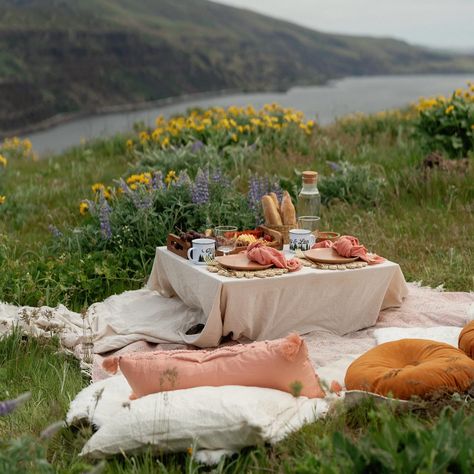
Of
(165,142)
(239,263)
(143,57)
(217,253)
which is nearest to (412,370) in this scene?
(239,263)

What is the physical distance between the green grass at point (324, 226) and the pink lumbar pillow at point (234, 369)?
1.16ft

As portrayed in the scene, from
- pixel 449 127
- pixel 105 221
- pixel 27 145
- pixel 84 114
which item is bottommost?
pixel 84 114

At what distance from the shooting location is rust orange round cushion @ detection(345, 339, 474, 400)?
4.17m

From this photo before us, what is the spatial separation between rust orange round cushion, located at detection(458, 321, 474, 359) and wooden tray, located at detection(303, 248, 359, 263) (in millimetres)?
1129

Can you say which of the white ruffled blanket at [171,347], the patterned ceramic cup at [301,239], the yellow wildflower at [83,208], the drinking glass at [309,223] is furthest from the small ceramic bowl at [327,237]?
the yellow wildflower at [83,208]

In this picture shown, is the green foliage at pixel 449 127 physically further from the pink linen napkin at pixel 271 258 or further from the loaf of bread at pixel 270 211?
the pink linen napkin at pixel 271 258

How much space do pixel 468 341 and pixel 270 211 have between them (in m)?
2.04

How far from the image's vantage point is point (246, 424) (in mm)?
3709

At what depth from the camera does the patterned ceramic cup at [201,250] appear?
6000 millimetres

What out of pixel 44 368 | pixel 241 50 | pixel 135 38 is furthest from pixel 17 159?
pixel 241 50

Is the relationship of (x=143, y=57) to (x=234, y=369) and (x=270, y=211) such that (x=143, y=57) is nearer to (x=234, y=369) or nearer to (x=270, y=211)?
(x=270, y=211)

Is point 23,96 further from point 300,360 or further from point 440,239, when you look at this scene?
point 300,360

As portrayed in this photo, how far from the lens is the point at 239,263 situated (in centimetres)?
573

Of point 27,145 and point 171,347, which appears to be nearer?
point 171,347
